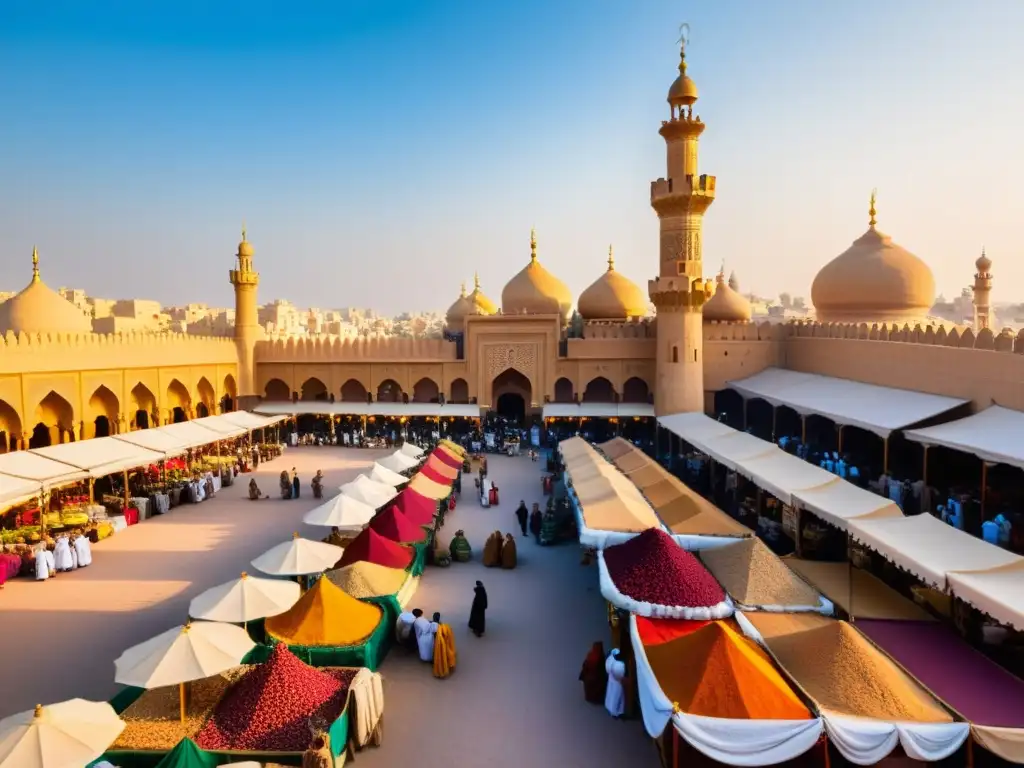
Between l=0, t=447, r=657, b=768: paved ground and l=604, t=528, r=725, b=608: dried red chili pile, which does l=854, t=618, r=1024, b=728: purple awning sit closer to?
l=604, t=528, r=725, b=608: dried red chili pile

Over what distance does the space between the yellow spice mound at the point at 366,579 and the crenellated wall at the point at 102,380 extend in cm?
1273

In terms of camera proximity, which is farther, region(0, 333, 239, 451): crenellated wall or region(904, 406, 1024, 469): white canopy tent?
region(0, 333, 239, 451): crenellated wall

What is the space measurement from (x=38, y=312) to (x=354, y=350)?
9982 millimetres

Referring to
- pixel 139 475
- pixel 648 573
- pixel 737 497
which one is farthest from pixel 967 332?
pixel 139 475

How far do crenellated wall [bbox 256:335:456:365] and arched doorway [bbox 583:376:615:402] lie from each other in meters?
5.16

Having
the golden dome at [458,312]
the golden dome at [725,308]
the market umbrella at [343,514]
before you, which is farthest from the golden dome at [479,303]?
the market umbrella at [343,514]

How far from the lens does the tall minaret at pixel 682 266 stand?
2231 centimetres

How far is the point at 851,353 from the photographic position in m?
20.2

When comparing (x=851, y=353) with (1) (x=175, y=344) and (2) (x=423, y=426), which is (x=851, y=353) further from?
(1) (x=175, y=344)

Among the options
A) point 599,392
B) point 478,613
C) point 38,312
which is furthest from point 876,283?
point 38,312

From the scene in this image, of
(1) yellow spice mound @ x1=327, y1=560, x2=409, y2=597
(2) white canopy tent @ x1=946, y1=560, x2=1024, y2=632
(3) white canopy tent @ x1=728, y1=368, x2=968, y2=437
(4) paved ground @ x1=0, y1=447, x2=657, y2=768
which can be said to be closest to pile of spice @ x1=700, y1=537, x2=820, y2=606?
(2) white canopy tent @ x1=946, y1=560, x2=1024, y2=632

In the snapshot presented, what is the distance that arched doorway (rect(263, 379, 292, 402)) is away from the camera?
1104 inches

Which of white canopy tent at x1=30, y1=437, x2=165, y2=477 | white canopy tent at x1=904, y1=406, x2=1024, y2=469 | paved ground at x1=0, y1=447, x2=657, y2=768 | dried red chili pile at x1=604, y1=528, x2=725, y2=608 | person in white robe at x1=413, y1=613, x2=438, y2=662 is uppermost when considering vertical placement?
white canopy tent at x1=904, y1=406, x2=1024, y2=469

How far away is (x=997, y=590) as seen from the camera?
277 inches
